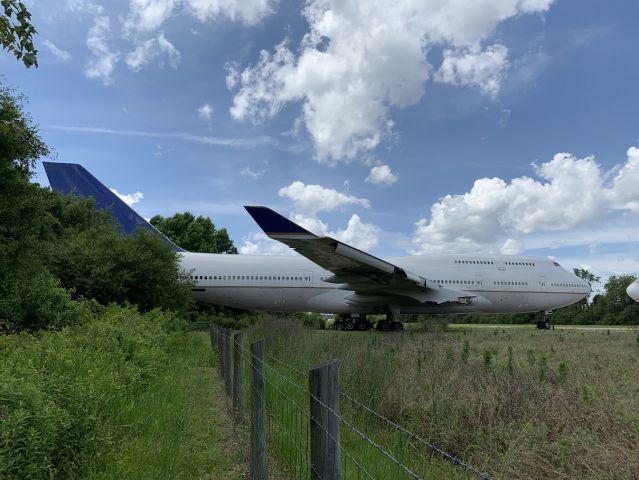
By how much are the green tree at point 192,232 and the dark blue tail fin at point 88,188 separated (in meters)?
15.3

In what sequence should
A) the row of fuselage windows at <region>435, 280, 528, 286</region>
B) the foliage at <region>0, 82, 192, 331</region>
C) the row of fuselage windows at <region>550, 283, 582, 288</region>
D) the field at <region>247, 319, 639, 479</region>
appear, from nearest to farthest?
1. the field at <region>247, 319, 639, 479</region>
2. the foliage at <region>0, 82, 192, 331</region>
3. the row of fuselage windows at <region>435, 280, 528, 286</region>
4. the row of fuselage windows at <region>550, 283, 582, 288</region>

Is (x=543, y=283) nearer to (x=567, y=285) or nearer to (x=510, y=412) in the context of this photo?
(x=567, y=285)

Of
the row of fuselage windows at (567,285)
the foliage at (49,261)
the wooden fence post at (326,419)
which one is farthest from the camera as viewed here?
the row of fuselage windows at (567,285)

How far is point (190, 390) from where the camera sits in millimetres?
7371

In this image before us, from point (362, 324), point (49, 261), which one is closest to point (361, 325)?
point (362, 324)

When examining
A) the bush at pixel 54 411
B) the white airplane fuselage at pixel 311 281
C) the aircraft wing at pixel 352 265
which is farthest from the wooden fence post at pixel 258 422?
the white airplane fuselage at pixel 311 281

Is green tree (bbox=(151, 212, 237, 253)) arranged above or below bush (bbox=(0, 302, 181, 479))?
above

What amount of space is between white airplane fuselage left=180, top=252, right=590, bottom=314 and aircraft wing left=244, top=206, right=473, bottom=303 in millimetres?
2514

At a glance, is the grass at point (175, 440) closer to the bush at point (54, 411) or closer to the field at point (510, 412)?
the bush at point (54, 411)

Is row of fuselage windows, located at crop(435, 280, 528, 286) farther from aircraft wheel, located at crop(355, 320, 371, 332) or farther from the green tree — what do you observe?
the green tree

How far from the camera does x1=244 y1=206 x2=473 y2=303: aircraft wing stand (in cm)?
1711

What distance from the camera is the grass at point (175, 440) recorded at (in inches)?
150

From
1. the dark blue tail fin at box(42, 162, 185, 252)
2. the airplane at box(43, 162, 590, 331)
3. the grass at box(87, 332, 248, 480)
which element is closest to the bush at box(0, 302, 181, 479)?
the grass at box(87, 332, 248, 480)

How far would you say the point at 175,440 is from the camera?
189 inches
